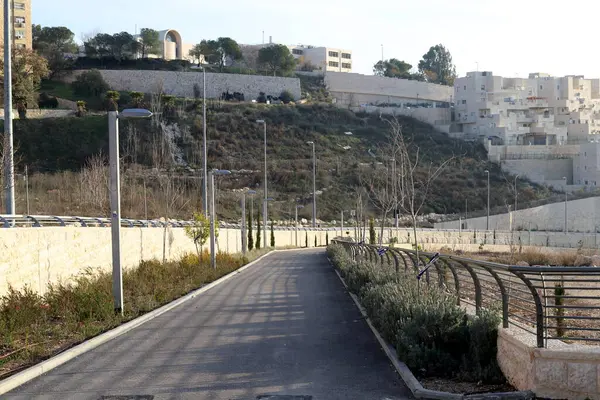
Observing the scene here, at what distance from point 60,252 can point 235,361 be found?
37.3ft

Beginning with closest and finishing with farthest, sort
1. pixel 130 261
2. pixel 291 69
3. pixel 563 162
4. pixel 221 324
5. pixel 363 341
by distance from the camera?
1. pixel 363 341
2. pixel 221 324
3. pixel 130 261
4. pixel 563 162
5. pixel 291 69

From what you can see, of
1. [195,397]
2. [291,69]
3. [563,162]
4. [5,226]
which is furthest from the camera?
[291,69]

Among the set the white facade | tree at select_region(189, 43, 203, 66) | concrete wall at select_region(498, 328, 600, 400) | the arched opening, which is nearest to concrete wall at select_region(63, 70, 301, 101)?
tree at select_region(189, 43, 203, 66)

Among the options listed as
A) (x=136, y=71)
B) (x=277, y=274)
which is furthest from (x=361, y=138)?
(x=277, y=274)

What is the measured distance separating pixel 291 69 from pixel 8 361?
149m

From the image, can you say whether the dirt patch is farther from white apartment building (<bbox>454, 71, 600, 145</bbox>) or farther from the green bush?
white apartment building (<bbox>454, 71, 600, 145</bbox>)

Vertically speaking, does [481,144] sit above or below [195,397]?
above

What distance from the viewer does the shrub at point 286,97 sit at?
136m

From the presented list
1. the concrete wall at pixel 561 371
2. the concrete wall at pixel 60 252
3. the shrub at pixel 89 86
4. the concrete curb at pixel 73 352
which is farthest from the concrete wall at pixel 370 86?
the concrete wall at pixel 561 371

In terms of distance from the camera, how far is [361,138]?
11569 cm

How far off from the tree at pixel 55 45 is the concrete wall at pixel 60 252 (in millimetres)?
102154

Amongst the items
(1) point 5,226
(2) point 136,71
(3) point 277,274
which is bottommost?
(3) point 277,274

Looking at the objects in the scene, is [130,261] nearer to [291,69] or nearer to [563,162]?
[563,162]

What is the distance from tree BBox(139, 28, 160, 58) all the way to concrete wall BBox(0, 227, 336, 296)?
4830 inches
